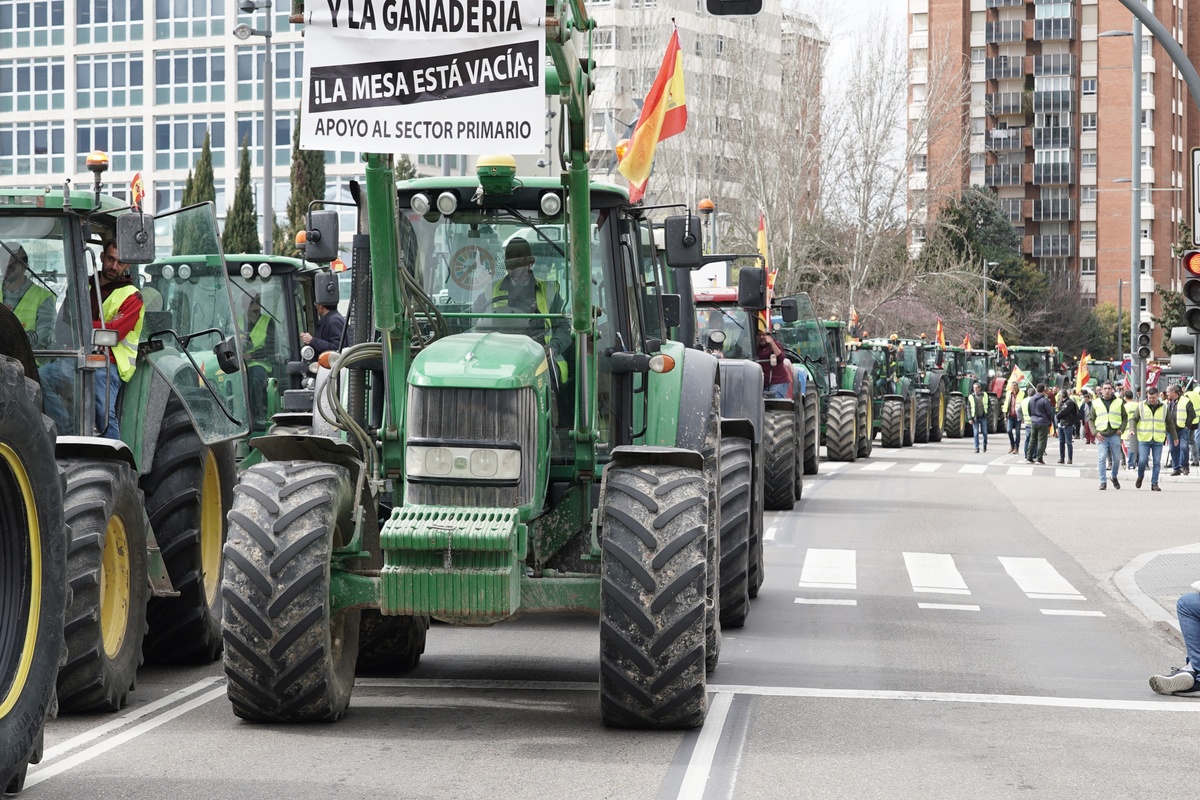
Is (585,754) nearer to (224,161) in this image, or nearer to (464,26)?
(464,26)

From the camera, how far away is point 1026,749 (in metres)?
7.97

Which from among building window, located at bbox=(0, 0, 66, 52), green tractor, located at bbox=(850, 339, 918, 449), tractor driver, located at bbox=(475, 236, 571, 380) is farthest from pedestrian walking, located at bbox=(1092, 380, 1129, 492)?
building window, located at bbox=(0, 0, 66, 52)

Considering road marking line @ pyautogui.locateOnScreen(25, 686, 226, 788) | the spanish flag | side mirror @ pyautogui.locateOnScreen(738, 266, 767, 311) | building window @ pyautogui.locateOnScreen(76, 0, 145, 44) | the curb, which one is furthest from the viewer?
building window @ pyautogui.locateOnScreen(76, 0, 145, 44)

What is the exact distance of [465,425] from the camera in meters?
7.95

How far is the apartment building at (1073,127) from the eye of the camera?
4380 inches

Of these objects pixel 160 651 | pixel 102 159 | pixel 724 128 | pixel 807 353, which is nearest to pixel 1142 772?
pixel 160 651

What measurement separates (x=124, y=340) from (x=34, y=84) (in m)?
69.4

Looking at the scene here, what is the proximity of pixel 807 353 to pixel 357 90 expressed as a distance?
80.1 ft

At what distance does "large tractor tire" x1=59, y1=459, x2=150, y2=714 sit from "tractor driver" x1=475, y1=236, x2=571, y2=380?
2.03 meters

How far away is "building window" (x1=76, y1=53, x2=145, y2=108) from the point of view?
73.1m

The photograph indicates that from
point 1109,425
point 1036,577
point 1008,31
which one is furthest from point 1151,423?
point 1008,31

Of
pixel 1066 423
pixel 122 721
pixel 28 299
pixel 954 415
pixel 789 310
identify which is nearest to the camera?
pixel 122 721

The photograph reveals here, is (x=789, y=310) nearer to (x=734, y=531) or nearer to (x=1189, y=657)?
(x=734, y=531)

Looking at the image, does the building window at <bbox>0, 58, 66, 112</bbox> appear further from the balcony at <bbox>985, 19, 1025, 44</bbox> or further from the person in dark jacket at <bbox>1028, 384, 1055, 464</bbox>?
the balcony at <bbox>985, 19, 1025, 44</bbox>
